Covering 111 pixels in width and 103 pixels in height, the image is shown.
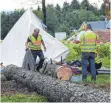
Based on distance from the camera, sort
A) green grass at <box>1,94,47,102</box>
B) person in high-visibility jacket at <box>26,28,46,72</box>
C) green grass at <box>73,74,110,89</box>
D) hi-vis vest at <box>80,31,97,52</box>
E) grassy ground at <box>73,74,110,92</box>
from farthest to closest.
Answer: person in high-visibility jacket at <box>26,28,46,72</box> < hi-vis vest at <box>80,31,97,52</box> < green grass at <box>73,74,110,89</box> < grassy ground at <box>73,74,110,92</box> < green grass at <box>1,94,47,102</box>

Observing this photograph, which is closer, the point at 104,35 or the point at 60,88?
the point at 60,88

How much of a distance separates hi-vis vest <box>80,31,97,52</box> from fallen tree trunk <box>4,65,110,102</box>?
6.31 feet

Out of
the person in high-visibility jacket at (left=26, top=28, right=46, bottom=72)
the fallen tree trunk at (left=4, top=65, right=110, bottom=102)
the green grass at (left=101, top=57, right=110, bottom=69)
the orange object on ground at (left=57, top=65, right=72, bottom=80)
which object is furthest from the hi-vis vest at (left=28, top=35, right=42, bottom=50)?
the green grass at (left=101, top=57, right=110, bottom=69)

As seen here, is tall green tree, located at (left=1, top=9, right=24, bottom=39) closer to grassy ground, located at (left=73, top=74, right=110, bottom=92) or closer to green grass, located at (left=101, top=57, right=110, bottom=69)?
green grass, located at (left=101, top=57, right=110, bottom=69)

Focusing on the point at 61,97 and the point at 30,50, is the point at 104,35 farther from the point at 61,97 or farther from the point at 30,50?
the point at 61,97

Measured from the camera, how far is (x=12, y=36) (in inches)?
788

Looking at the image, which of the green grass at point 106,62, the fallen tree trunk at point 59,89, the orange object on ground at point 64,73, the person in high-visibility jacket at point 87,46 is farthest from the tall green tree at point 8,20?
the fallen tree trunk at point 59,89

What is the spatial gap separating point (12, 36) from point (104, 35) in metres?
20.5

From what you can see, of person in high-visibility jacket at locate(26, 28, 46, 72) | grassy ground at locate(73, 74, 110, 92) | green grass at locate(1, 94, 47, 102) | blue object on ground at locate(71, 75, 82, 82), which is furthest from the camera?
person in high-visibility jacket at locate(26, 28, 46, 72)

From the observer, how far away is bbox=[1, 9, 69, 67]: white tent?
759 inches

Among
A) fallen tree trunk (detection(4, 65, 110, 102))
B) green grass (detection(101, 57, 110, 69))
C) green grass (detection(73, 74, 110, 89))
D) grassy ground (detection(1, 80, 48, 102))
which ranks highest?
fallen tree trunk (detection(4, 65, 110, 102))

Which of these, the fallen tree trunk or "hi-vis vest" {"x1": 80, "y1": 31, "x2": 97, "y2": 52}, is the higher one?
"hi-vis vest" {"x1": 80, "y1": 31, "x2": 97, "y2": 52}

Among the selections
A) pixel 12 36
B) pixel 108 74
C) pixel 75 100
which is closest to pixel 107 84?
pixel 108 74

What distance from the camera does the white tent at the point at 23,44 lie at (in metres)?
19.3
